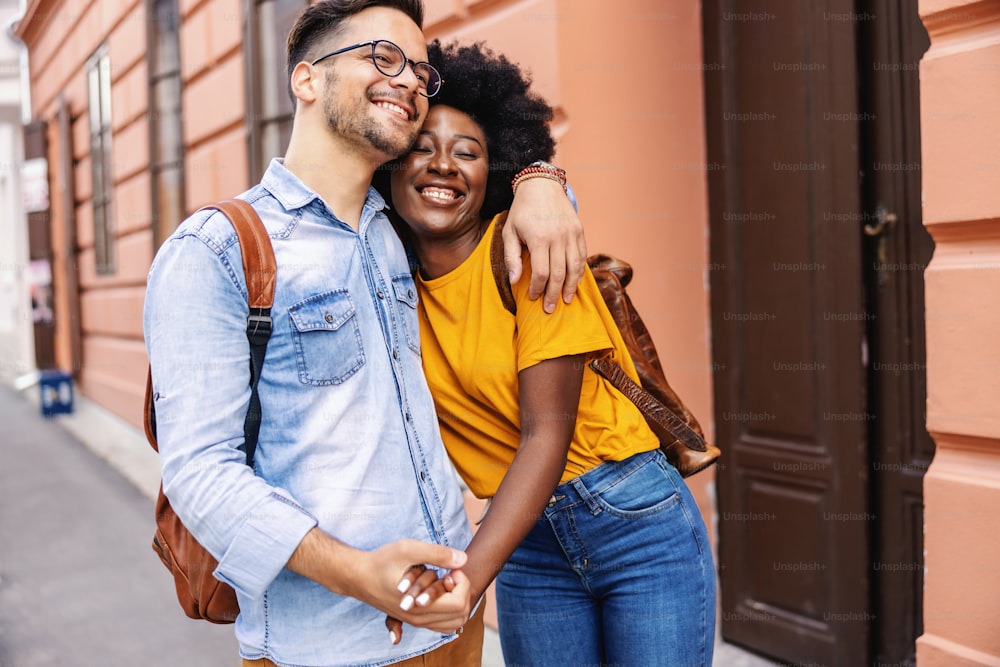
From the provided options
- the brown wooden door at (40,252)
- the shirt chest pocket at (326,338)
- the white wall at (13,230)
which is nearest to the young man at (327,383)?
the shirt chest pocket at (326,338)

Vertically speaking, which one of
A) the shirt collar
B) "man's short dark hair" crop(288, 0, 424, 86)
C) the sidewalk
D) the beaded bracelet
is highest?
"man's short dark hair" crop(288, 0, 424, 86)

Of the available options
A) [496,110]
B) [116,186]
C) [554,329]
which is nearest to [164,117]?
[116,186]

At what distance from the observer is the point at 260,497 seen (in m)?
1.41

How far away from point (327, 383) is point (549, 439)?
1.42 ft

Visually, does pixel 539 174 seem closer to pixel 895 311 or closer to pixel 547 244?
pixel 547 244

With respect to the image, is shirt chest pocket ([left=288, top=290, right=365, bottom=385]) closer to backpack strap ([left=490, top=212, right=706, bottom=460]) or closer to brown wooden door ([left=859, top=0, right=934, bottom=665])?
backpack strap ([left=490, top=212, right=706, bottom=460])

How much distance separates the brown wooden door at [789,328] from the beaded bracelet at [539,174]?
4.52 ft

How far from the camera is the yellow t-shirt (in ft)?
5.41

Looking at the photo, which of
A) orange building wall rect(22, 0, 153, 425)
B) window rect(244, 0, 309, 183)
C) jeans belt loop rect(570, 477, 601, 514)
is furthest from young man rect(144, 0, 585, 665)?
orange building wall rect(22, 0, 153, 425)

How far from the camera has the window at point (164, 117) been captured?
7.08m

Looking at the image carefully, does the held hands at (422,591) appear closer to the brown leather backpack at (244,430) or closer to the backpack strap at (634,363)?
the brown leather backpack at (244,430)

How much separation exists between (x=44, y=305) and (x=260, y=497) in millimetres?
10654

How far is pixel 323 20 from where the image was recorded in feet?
5.88

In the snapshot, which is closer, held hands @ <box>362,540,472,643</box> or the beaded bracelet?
held hands @ <box>362,540,472,643</box>
